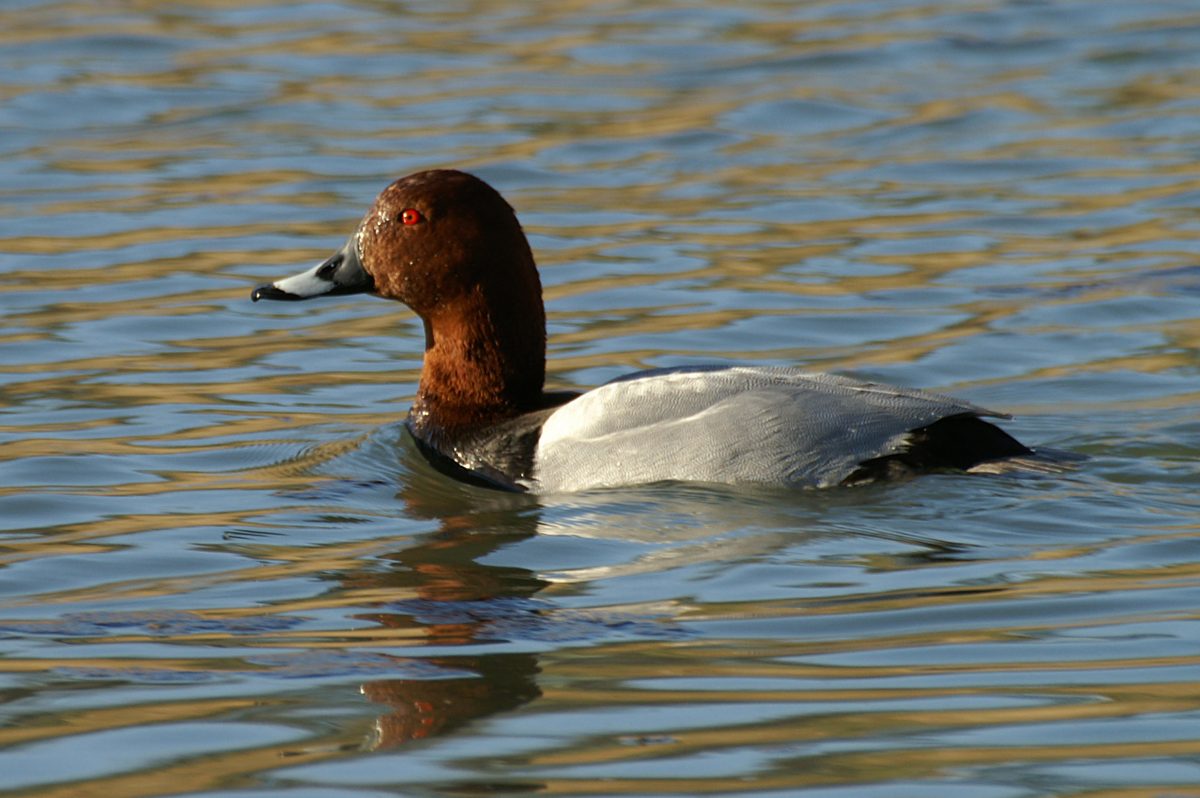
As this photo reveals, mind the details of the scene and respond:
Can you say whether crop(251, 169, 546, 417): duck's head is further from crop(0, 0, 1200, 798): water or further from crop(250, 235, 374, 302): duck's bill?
crop(0, 0, 1200, 798): water

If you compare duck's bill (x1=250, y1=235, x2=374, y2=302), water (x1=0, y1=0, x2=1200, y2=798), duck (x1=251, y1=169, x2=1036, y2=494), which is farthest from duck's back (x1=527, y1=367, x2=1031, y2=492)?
duck's bill (x1=250, y1=235, x2=374, y2=302)

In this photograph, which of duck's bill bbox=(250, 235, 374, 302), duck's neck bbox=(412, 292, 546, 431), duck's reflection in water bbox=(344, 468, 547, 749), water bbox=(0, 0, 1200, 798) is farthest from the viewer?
duck's bill bbox=(250, 235, 374, 302)

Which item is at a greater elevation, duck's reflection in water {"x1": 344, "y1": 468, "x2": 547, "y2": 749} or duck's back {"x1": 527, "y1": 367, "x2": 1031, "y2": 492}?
duck's back {"x1": 527, "y1": 367, "x2": 1031, "y2": 492}

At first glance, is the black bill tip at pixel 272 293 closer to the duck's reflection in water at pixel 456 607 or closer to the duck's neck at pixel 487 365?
the duck's neck at pixel 487 365

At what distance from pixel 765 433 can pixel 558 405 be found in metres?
0.94

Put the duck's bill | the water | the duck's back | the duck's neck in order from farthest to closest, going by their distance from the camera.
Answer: the duck's bill
the duck's neck
the duck's back
the water

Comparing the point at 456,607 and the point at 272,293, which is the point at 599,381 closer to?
the point at 272,293

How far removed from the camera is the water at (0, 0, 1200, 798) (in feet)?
13.6

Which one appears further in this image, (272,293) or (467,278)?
(272,293)

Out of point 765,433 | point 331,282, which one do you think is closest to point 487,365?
point 331,282

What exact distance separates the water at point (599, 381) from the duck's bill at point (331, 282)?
0.51 metres

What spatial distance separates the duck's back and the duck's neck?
559 millimetres

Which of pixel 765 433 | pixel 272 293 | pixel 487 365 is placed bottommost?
pixel 765 433

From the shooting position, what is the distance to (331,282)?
7137 millimetres
